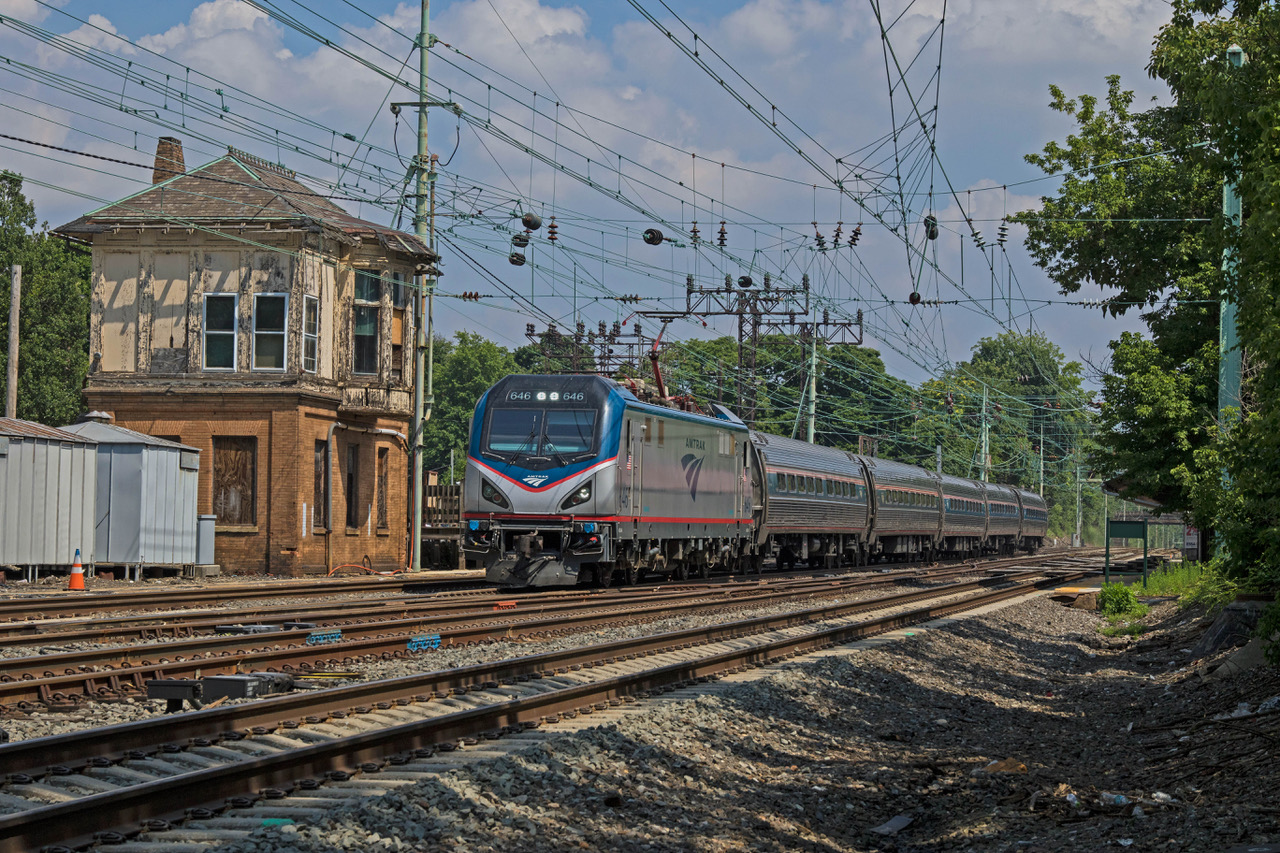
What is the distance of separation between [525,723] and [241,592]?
1290cm

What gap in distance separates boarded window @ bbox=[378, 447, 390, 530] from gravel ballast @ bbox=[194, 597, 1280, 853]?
70.2 ft

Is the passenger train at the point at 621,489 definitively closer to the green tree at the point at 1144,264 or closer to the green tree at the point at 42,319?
the green tree at the point at 1144,264

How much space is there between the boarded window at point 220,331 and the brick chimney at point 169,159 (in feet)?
27.0

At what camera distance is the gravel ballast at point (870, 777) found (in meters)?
7.12

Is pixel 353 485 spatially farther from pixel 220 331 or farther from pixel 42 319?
pixel 42 319

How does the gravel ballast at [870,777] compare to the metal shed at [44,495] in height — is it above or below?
below

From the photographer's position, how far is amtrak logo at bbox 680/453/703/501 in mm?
26016

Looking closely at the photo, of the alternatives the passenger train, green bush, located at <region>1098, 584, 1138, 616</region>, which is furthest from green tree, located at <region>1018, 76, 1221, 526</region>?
the passenger train

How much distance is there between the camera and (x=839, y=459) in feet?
126

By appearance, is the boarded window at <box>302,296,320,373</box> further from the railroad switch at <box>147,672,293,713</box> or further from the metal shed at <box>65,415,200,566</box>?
the railroad switch at <box>147,672,293,713</box>

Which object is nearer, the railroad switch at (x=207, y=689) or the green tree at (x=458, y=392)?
the railroad switch at (x=207, y=689)

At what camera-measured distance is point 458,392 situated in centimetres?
10075

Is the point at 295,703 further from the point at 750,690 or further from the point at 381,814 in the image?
the point at 750,690

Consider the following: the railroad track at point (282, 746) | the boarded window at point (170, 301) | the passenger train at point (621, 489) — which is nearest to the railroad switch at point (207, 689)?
the railroad track at point (282, 746)
